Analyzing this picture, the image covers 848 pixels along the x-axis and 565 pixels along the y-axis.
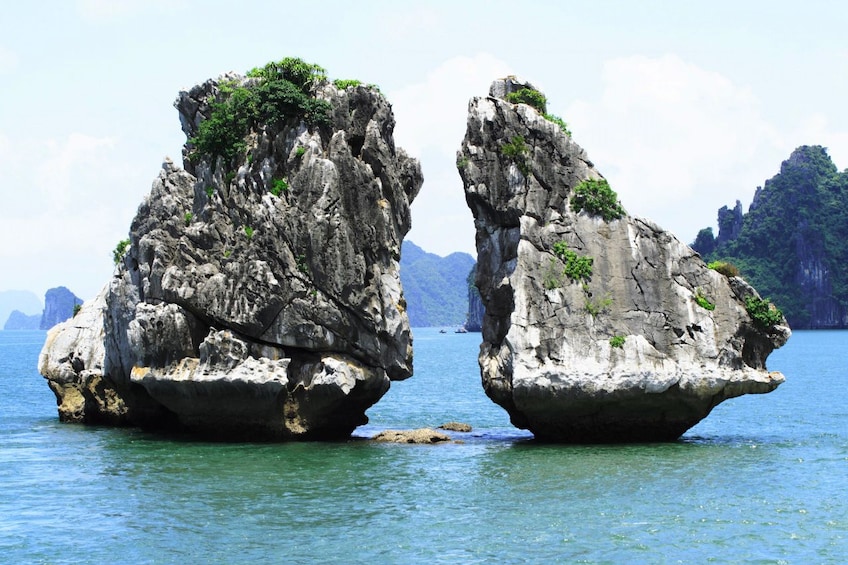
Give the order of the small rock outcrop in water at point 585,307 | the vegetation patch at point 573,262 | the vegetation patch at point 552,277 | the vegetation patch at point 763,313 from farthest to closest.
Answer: the vegetation patch at point 763,313, the vegetation patch at point 573,262, the vegetation patch at point 552,277, the small rock outcrop in water at point 585,307

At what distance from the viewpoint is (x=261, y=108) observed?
1443 inches

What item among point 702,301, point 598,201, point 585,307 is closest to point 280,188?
point 598,201

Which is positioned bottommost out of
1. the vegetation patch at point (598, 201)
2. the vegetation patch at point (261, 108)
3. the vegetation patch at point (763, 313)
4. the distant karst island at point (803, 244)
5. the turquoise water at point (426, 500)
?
the turquoise water at point (426, 500)

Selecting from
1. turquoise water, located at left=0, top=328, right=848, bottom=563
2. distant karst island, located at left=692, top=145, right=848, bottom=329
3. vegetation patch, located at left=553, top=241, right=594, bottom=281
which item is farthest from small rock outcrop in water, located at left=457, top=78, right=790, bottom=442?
distant karst island, located at left=692, top=145, right=848, bottom=329

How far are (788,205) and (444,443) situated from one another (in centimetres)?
16296

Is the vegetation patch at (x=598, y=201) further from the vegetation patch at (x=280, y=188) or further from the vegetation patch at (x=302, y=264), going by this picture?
the vegetation patch at (x=280, y=188)

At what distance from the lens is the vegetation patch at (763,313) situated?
3453cm

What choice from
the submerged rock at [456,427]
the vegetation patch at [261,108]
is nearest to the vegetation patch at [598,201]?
the vegetation patch at [261,108]

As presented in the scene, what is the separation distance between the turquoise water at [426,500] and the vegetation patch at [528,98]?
1140 centimetres

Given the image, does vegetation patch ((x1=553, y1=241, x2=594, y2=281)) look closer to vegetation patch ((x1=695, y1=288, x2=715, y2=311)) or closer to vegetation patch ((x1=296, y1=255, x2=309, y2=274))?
vegetation patch ((x1=695, y1=288, x2=715, y2=311))

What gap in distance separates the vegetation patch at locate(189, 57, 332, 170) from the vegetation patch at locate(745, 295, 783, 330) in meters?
15.2

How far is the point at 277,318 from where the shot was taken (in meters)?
35.2

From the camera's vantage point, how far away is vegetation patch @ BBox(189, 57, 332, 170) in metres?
36.4

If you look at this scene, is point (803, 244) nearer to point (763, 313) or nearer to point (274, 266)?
point (763, 313)
